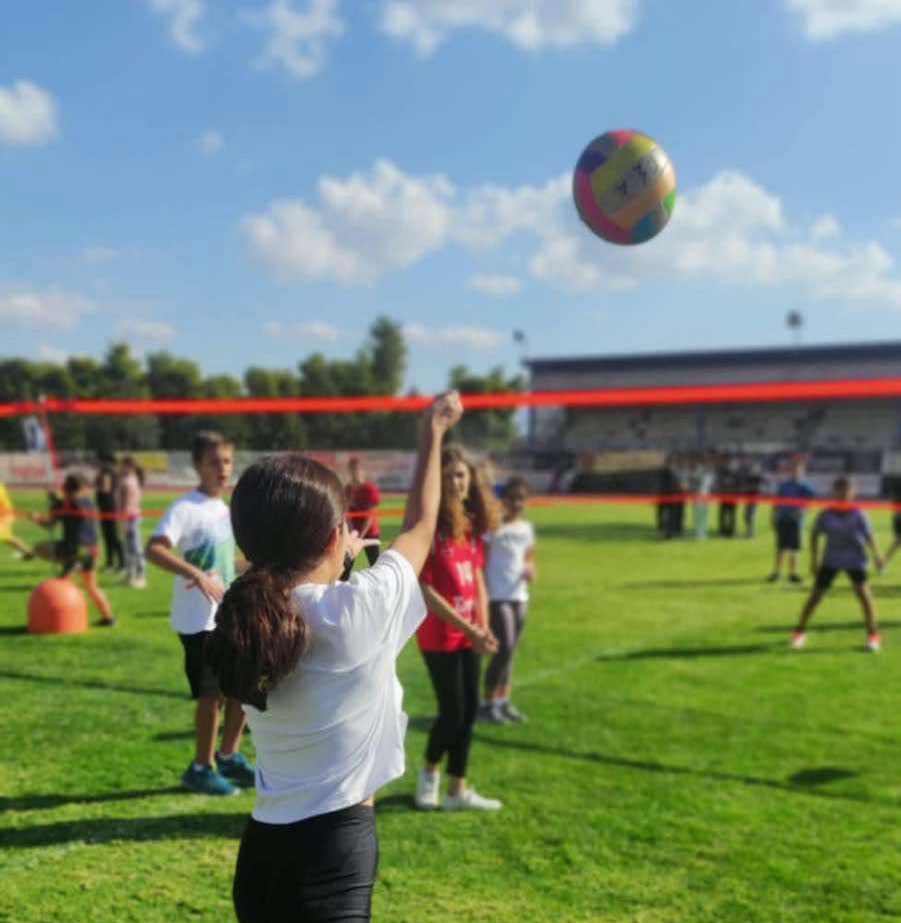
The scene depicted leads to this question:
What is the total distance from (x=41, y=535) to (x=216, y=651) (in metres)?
21.8

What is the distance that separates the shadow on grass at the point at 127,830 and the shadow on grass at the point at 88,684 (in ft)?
8.18

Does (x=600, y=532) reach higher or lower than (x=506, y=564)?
lower

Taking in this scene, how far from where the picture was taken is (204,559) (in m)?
5.14

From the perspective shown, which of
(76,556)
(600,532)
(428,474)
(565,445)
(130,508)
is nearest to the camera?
(428,474)

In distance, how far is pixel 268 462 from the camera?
2.33m

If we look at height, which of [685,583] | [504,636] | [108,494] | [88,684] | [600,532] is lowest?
[600,532]

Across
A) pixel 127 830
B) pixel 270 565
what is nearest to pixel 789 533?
pixel 127 830

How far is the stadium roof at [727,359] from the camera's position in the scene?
2608 inches

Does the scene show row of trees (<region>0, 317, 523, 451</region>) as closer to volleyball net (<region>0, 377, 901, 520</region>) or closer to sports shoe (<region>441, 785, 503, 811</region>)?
volleyball net (<region>0, 377, 901, 520</region>)

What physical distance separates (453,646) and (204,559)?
4.62 feet

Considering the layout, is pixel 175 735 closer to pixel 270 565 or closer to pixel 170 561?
pixel 170 561

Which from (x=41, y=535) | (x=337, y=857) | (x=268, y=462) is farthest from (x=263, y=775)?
(x=41, y=535)

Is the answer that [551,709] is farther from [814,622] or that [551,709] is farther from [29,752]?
[814,622]

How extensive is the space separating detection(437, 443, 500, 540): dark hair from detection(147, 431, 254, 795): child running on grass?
1.18 meters
